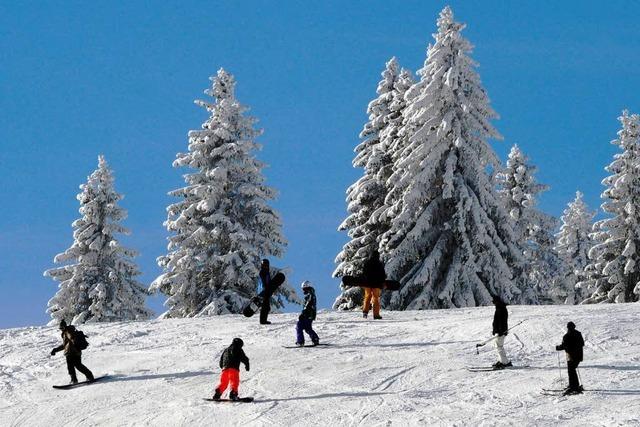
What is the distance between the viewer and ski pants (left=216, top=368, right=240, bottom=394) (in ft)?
58.1

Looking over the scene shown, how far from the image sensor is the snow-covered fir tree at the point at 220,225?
36062 millimetres

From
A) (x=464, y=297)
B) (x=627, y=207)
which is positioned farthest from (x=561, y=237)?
(x=464, y=297)

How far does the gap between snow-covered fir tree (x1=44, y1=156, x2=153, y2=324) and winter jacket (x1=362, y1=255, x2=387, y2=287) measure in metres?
18.6

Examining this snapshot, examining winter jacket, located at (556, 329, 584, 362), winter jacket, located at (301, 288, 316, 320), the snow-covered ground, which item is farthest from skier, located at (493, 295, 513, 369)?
winter jacket, located at (301, 288, 316, 320)

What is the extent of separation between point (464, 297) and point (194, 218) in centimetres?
1279

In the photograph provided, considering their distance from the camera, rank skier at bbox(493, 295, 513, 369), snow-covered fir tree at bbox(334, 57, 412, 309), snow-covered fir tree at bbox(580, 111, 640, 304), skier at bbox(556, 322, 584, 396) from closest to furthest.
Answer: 1. skier at bbox(556, 322, 584, 396)
2. skier at bbox(493, 295, 513, 369)
3. snow-covered fir tree at bbox(334, 57, 412, 309)
4. snow-covered fir tree at bbox(580, 111, 640, 304)

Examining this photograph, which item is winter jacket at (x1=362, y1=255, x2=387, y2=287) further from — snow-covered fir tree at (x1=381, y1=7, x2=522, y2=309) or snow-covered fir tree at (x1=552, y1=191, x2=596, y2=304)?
snow-covered fir tree at (x1=552, y1=191, x2=596, y2=304)

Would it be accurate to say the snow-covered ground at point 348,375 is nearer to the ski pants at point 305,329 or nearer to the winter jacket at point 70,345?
the ski pants at point 305,329

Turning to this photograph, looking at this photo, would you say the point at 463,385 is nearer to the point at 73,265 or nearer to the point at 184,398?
the point at 184,398

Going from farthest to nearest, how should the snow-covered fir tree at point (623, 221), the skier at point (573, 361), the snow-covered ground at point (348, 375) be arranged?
1. the snow-covered fir tree at point (623, 221)
2. the skier at point (573, 361)
3. the snow-covered ground at point (348, 375)

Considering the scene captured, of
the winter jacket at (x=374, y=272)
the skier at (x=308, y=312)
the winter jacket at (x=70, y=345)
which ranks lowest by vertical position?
the winter jacket at (x=70, y=345)

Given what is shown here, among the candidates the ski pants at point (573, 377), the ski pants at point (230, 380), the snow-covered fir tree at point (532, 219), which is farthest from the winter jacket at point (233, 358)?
the snow-covered fir tree at point (532, 219)

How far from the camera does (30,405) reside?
1922 centimetres

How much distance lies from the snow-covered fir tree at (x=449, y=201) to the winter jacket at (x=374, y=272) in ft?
29.3
